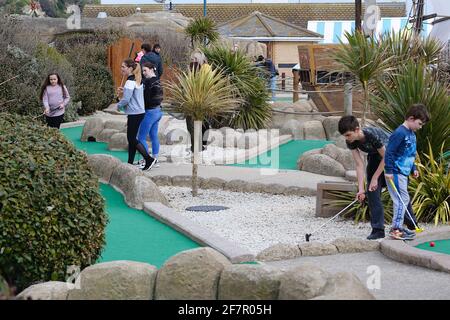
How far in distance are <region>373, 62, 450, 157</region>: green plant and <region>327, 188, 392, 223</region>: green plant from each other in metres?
0.79

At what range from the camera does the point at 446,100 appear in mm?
10672

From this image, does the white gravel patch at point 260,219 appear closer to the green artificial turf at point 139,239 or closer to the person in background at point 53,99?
the green artificial turf at point 139,239

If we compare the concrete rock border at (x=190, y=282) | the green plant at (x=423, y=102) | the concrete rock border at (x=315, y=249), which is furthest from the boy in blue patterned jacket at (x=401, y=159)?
the concrete rock border at (x=190, y=282)

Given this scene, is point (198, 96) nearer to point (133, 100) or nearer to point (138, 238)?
point (133, 100)

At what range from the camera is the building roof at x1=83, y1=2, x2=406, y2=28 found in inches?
2255

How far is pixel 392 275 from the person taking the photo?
7.52 metres

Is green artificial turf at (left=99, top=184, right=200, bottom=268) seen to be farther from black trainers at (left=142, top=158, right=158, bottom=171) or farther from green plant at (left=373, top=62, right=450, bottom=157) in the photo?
green plant at (left=373, top=62, right=450, bottom=157)

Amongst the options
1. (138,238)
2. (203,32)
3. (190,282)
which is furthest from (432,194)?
(203,32)

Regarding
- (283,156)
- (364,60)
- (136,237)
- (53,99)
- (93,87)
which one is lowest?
(283,156)

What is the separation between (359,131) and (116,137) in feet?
30.1

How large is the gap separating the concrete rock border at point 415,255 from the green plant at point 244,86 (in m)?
10.4

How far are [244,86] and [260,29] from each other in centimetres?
2594

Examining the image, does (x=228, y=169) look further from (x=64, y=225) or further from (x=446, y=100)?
(x=64, y=225)

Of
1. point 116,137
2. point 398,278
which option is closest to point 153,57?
point 116,137
